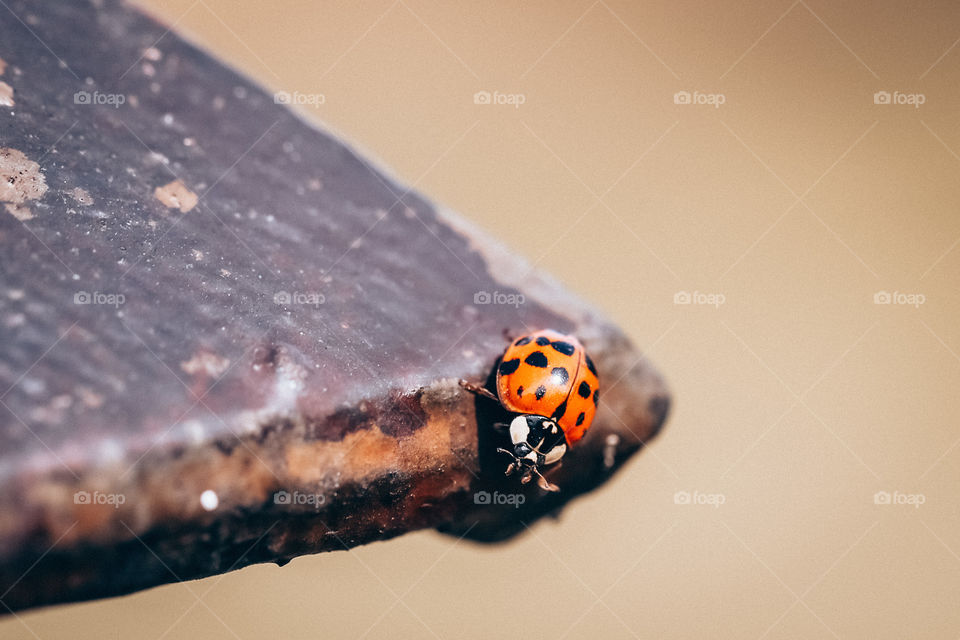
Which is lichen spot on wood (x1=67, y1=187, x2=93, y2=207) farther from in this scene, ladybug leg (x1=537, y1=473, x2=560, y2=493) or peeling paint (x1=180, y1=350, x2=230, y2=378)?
ladybug leg (x1=537, y1=473, x2=560, y2=493)

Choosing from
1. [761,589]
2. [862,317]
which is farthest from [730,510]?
[862,317]

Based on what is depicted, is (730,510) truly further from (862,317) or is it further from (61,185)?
(61,185)

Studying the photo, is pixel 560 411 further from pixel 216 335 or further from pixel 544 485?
pixel 216 335

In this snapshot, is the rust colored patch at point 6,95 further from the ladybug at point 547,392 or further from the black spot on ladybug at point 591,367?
the black spot on ladybug at point 591,367

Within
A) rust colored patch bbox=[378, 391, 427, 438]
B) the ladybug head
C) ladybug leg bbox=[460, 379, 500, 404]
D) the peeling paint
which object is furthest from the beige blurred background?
the peeling paint

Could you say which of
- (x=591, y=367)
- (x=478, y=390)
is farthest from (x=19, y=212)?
(x=591, y=367)

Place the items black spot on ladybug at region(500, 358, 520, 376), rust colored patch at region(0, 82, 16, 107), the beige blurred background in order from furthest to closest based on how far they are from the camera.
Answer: the beige blurred background < black spot on ladybug at region(500, 358, 520, 376) < rust colored patch at region(0, 82, 16, 107)
